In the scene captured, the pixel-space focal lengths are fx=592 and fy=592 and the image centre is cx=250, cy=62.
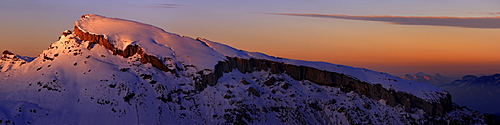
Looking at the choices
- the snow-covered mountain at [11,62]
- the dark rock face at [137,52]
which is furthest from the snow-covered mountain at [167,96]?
the snow-covered mountain at [11,62]

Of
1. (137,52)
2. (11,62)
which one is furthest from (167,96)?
(11,62)

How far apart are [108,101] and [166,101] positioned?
17.1 metres

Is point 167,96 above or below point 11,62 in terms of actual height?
below

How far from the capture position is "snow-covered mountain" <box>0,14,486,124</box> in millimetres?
168125

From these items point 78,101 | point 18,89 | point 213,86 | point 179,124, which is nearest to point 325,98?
point 213,86

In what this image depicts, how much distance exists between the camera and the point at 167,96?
17938cm

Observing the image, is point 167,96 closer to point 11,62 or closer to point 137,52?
point 137,52

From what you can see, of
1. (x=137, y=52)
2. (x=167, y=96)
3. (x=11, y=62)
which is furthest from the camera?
(x=137, y=52)

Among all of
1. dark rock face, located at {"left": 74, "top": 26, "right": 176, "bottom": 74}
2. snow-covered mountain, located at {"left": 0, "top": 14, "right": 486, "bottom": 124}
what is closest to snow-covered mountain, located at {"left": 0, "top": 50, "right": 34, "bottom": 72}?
snow-covered mountain, located at {"left": 0, "top": 14, "right": 486, "bottom": 124}

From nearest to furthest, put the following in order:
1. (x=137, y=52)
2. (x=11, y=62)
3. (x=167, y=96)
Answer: (x=167, y=96) < (x=11, y=62) < (x=137, y=52)

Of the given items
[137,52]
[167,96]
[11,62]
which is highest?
[137,52]

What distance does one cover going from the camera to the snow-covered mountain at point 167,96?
552 feet

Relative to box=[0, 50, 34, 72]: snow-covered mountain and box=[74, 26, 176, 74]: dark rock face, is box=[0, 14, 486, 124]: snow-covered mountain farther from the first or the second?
box=[0, 50, 34, 72]: snow-covered mountain

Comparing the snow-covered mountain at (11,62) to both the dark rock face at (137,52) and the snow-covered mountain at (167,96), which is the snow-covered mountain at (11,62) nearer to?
the snow-covered mountain at (167,96)
